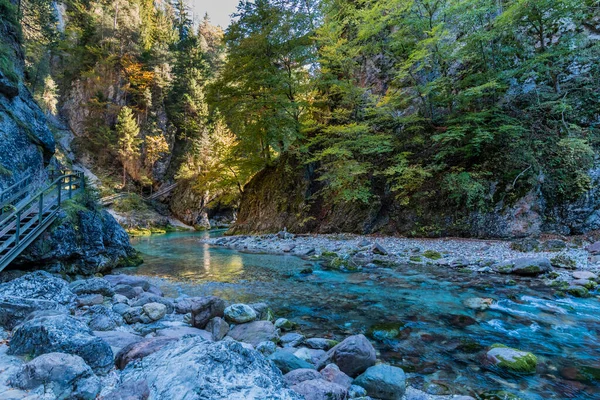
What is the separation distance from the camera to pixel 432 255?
28.5 ft

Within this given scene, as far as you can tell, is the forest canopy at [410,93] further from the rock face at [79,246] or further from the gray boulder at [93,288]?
the gray boulder at [93,288]

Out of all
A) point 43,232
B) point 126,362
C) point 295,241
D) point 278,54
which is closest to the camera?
point 126,362

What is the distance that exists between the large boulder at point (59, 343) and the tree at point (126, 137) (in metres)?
30.8

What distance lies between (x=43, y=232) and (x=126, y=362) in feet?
18.0

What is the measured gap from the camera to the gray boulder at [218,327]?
390 centimetres

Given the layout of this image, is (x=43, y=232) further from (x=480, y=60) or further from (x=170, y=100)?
(x=170, y=100)

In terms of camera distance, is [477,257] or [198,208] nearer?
[477,257]

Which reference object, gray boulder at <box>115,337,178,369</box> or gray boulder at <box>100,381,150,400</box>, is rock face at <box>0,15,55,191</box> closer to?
gray boulder at <box>115,337,178,369</box>

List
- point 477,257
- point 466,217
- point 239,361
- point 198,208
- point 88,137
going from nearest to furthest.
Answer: point 239,361 < point 477,257 < point 466,217 < point 88,137 < point 198,208

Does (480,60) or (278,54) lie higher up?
(278,54)

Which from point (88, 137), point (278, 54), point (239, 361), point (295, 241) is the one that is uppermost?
point (278, 54)

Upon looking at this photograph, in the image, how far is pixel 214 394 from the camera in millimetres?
1632

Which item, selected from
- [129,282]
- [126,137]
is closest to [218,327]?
[129,282]

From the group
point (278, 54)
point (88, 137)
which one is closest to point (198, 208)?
point (88, 137)
